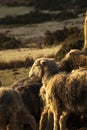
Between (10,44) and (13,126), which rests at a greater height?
(13,126)

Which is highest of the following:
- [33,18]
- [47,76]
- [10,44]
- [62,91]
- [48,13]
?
[47,76]

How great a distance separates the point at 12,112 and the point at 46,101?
953 mm

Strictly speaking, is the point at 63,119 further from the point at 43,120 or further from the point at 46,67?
the point at 46,67

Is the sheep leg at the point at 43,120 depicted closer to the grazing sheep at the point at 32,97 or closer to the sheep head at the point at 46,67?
the grazing sheep at the point at 32,97

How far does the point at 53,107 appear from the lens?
10.7 meters

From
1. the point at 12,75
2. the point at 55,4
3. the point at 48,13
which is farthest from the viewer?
the point at 55,4

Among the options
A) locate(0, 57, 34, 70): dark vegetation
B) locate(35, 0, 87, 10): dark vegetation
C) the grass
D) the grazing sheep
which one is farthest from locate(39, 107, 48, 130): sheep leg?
locate(35, 0, 87, 10): dark vegetation

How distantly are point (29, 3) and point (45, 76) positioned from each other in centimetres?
5486

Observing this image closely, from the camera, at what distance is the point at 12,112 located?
1033 cm

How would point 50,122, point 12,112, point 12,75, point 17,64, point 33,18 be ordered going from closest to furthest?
1. point 12,112
2. point 50,122
3. point 12,75
4. point 17,64
5. point 33,18

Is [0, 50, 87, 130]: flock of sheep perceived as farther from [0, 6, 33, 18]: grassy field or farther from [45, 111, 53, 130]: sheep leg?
[0, 6, 33, 18]: grassy field

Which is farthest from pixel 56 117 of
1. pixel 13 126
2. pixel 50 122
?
pixel 13 126

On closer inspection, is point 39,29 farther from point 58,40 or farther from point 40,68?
point 40,68

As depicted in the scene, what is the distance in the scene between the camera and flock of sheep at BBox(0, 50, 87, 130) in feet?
33.8
